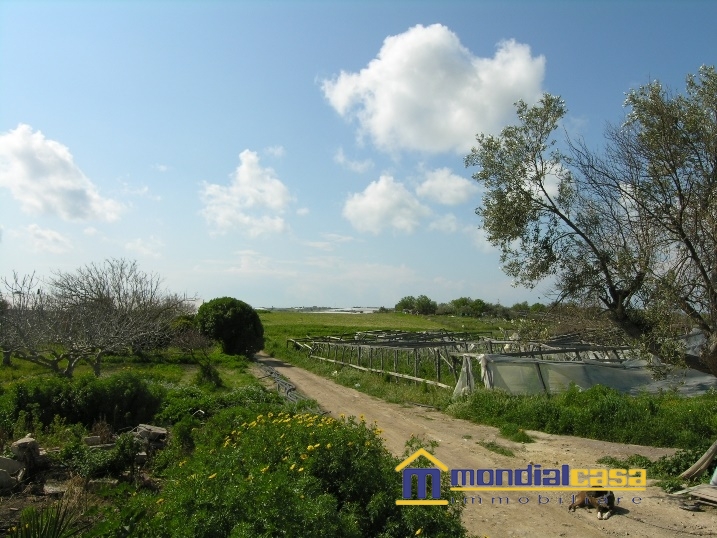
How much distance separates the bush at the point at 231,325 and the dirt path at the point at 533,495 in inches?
708

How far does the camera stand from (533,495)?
8.72 metres

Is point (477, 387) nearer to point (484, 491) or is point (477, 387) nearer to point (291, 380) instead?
point (484, 491)

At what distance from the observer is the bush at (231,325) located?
35312mm

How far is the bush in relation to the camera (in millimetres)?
35312

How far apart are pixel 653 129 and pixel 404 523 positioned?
23.9 feet

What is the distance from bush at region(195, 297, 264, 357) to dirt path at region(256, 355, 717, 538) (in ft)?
59.0

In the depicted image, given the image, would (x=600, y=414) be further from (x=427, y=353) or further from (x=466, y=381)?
(x=427, y=353)

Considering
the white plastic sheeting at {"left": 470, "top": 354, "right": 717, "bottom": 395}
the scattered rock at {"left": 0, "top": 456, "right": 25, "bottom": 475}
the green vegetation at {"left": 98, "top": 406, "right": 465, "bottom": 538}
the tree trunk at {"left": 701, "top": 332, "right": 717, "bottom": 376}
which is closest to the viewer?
the green vegetation at {"left": 98, "top": 406, "right": 465, "bottom": 538}

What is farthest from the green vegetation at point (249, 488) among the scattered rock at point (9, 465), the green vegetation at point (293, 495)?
the scattered rock at point (9, 465)

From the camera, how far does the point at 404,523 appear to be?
16.9ft

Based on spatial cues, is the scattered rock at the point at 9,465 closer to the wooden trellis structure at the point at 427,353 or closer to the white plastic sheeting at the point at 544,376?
the white plastic sheeting at the point at 544,376

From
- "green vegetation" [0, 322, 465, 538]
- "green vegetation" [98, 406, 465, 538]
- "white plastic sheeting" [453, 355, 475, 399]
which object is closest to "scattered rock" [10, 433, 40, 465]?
"green vegetation" [0, 322, 465, 538]

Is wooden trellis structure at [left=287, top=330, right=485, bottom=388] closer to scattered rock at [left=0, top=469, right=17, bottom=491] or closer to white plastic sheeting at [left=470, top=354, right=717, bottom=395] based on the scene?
white plastic sheeting at [left=470, top=354, right=717, bottom=395]

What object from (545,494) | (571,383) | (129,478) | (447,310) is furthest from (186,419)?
(447,310)
